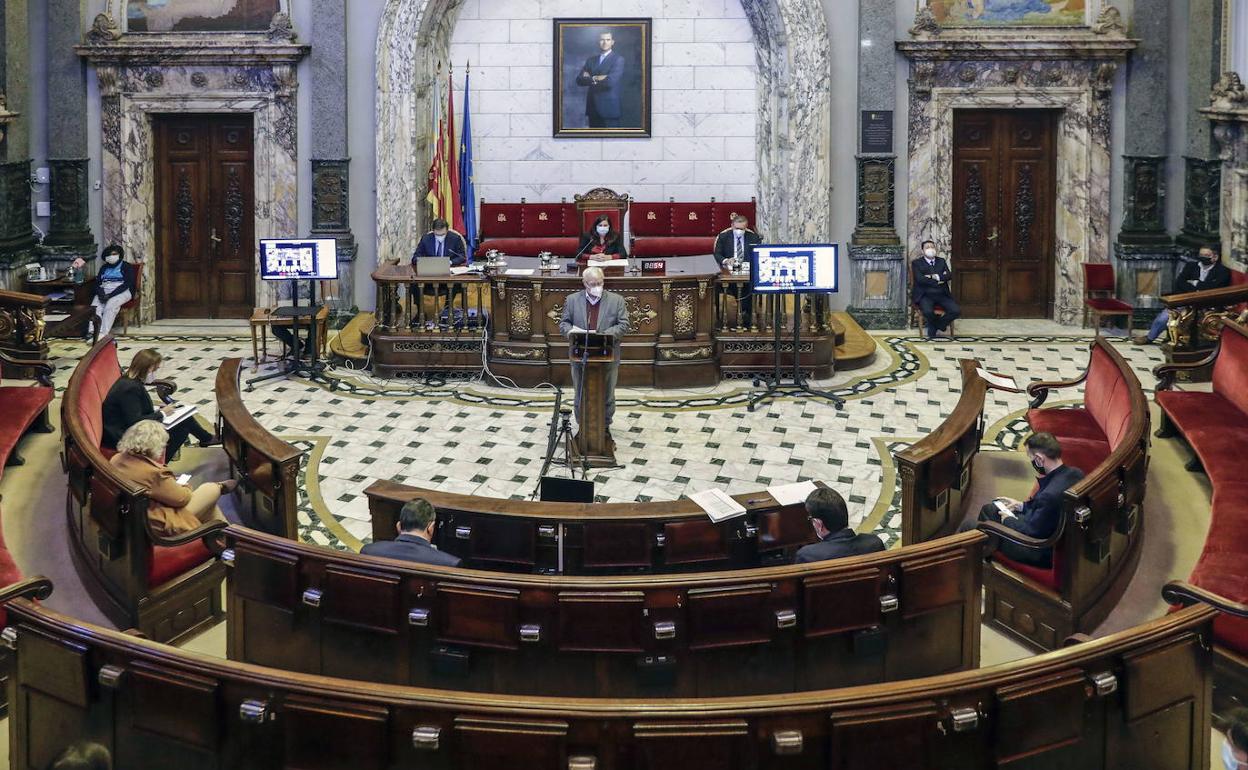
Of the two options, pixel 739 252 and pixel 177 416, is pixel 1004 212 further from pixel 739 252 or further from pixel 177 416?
pixel 177 416

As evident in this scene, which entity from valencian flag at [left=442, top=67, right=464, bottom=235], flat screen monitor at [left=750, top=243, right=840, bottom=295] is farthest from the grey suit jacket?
valencian flag at [left=442, top=67, right=464, bottom=235]

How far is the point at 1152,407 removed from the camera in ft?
34.5

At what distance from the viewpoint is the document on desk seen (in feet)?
19.8

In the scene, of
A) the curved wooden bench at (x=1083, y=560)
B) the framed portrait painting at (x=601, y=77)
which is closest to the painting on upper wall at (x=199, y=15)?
the framed portrait painting at (x=601, y=77)

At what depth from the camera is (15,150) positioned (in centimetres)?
1369

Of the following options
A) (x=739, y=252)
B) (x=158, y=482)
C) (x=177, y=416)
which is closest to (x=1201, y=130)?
(x=739, y=252)

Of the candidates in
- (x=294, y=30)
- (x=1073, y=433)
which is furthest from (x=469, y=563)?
(x=294, y=30)

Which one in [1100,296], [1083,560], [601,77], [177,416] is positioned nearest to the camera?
[1083,560]

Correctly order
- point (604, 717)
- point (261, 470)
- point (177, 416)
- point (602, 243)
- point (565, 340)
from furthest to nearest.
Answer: point (602, 243) → point (565, 340) → point (177, 416) → point (261, 470) → point (604, 717)

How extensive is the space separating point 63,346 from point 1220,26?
1206cm

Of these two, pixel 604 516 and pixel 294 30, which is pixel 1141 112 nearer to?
pixel 294 30

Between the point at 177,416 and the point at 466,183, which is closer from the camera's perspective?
the point at 177,416

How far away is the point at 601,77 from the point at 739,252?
398cm

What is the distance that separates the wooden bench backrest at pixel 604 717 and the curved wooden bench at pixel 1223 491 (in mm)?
709
